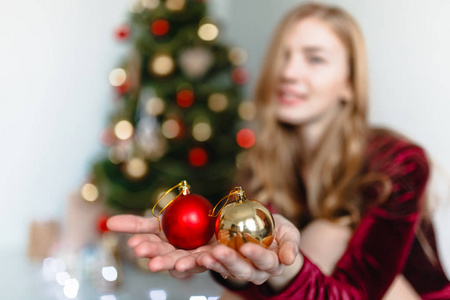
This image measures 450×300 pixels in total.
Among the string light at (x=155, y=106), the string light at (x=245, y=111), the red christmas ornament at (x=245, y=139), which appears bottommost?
the red christmas ornament at (x=245, y=139)

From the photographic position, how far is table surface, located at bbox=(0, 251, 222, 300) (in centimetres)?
231

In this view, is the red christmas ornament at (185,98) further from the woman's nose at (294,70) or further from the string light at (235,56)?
the woman's nose at (294,70)

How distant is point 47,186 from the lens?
3.22m

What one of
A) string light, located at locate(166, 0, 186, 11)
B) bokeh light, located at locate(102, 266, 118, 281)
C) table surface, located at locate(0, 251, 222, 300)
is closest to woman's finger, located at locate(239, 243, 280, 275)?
table surface, located at locate(0, 251, 222, 300)

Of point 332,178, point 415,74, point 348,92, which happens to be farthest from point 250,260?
point 415,74

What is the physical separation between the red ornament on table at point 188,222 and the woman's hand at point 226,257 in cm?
2

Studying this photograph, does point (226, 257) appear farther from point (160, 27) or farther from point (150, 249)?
point (160, 27)

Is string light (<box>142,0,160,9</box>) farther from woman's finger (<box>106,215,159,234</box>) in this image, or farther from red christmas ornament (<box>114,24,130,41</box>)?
woman's finger (<box>106,215,159,234</box>)

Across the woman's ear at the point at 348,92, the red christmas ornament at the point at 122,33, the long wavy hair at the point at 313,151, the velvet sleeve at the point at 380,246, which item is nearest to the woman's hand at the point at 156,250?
the velvet sleeve at the point at 380,246

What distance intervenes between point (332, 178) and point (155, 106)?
1.30 meters

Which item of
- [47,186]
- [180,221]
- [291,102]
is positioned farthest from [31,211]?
[180,221]

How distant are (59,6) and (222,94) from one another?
141cm

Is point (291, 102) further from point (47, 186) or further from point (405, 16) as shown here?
point (47, 186)

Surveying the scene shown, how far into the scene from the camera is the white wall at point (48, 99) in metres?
3.04
